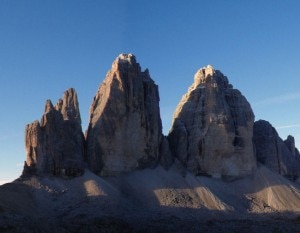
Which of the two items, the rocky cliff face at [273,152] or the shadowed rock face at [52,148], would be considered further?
the rocky cliff face at [273,152]

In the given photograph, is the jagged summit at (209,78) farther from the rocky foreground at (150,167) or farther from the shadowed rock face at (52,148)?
the shadowed rock face at (52,148)

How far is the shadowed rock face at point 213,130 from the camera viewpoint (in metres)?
103

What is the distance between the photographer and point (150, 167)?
95750 millimetres

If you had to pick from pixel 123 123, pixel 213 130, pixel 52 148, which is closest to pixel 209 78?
pixel 213 130

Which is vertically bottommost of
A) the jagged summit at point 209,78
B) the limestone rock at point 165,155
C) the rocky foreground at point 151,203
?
the rocky foreground at point 151,203

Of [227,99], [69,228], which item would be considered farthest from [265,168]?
[69,228]

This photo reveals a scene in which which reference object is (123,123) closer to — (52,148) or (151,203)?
(52,148)

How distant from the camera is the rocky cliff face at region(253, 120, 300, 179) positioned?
4476 inches

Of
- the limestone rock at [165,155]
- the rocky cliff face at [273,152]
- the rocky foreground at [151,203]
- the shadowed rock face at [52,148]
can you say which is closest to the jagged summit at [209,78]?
the rocky cliff face at [273,152]

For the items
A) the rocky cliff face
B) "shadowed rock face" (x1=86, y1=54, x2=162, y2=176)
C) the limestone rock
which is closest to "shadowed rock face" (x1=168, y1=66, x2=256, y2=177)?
the limestone rock

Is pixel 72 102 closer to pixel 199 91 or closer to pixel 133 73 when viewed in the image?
pixel 133 73

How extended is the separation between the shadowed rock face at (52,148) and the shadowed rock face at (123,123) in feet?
13.6

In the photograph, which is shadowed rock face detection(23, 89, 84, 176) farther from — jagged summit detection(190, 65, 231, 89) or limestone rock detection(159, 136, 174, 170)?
jagged summit detection(190, 65, 231, 89)

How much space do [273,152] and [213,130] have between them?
1766 centimetres
